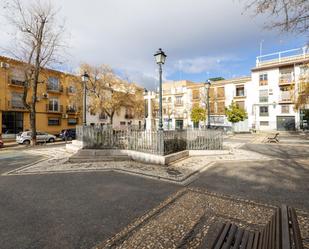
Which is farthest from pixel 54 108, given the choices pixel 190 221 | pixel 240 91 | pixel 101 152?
pixel 240 91

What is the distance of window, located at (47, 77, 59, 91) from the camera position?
1219 inches

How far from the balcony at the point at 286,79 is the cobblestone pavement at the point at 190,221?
36.3 metres

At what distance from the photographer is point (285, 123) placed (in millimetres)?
34406

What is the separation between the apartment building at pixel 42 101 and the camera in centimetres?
2505

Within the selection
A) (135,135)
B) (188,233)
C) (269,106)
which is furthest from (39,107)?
(269,106)

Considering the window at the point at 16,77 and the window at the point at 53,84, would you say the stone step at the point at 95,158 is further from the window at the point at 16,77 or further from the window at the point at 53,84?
the window at the point at 53,84

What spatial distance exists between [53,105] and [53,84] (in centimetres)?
329

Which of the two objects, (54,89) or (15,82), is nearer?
(15,82)

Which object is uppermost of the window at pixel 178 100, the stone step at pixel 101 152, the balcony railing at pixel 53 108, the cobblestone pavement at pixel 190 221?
the window at pixel 178 100

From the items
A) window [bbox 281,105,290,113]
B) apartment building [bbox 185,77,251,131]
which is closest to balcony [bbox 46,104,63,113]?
apartment building [bbox 185,77,251,131]

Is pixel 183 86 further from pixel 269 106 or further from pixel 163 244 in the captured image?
pixel 163 244

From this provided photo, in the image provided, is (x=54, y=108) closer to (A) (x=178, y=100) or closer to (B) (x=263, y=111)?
(A) (x=178, y=100)

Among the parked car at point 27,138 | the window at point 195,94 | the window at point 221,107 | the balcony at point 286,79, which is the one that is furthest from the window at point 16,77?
the balcony at point 286,79

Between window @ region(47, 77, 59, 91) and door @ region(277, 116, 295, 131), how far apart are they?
1482 inches
